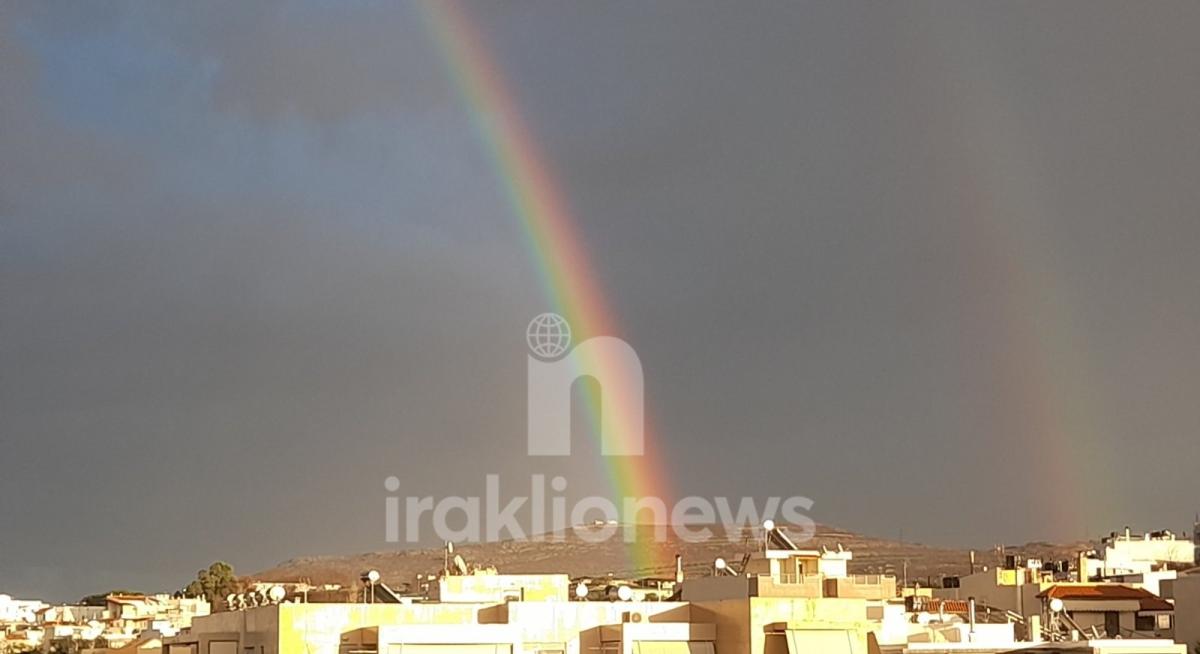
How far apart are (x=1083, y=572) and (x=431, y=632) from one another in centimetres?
5987

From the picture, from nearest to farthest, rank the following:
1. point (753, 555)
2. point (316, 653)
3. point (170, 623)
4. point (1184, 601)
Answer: point (316, 653) → point (1184, 601) → point (753, 555) → point (170, 623)

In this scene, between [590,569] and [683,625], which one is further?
[590,569]

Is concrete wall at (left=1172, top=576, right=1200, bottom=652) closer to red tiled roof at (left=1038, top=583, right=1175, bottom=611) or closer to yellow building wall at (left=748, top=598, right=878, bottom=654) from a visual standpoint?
red tiled roof at (left=1038, top=583, right=1175, bottom=611)

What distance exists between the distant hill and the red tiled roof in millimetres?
71433

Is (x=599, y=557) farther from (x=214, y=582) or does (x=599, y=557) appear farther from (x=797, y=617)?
(x=797, y=617)

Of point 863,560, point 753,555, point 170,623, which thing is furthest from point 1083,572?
point 863,560

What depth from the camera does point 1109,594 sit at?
228 ft

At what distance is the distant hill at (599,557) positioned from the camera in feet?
512

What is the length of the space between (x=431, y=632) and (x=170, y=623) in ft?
177

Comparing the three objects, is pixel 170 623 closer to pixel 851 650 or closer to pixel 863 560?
pixel 851 650

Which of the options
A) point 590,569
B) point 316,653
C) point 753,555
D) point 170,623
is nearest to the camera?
point 316,653

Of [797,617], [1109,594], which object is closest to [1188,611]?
[1109,594]

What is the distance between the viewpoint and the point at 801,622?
34.0 metres

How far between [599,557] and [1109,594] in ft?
386
